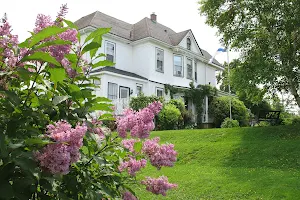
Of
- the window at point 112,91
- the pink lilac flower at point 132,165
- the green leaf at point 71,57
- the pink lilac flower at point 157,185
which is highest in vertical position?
the window at point 112,91

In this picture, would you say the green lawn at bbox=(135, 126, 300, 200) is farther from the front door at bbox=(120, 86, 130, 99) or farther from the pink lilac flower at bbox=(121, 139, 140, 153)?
the front door at bbox=(120, 86, 130, 99)

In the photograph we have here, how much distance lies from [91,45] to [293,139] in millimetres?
10452

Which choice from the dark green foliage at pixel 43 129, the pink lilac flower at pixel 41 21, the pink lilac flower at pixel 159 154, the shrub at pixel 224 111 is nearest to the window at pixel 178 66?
the shrub at pixel 224 111

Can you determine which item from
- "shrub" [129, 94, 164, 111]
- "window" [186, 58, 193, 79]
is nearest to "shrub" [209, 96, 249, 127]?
"window" [186, 58, 193, 79]

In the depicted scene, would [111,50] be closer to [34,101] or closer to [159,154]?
[159,154]

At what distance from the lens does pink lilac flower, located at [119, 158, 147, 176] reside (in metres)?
2.37

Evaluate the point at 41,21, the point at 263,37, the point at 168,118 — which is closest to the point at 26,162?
the point at 41,21

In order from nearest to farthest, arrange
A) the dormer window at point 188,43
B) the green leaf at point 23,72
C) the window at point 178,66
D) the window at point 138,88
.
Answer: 1. the green leaf at point 23,72
2. the window at point 138,88
3. the window at point 178,66
4. the dormer window at point 188,43

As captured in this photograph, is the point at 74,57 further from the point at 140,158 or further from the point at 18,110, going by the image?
the point at 140,158

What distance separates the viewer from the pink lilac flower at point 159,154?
2.20 meters

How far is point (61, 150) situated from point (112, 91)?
779 inches

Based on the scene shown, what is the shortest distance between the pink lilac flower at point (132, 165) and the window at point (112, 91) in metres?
18.3

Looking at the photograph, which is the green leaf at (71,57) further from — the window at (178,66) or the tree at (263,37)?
the window at (178,66)

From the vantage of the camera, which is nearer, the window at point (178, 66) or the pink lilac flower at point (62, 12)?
the pink lilac flower at point (62, 12)
